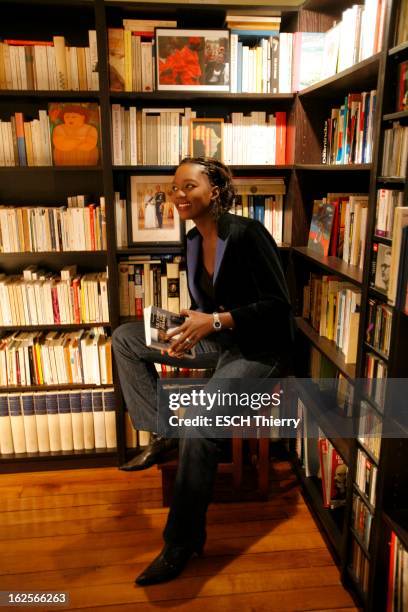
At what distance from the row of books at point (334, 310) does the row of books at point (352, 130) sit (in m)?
0.48

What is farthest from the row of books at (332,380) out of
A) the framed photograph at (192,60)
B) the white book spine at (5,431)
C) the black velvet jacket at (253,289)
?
the white book spine at (5,431)

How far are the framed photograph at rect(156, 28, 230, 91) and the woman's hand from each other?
1.04m

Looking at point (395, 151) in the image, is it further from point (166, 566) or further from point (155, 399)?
point (166, 566)

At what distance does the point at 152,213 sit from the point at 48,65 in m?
0.77

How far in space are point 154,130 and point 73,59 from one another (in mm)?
448

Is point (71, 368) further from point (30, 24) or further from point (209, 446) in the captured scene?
point (30, 24)

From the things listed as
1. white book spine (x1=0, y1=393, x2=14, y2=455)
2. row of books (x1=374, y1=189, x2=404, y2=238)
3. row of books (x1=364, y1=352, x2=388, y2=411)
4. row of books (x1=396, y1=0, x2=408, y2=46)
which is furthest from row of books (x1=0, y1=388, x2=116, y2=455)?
row of books (x1=396, y1=0, x2=408, y2=46)

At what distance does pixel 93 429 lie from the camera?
2.60 meters

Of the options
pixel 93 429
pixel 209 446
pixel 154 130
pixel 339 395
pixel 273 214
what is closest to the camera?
pixel 209 446

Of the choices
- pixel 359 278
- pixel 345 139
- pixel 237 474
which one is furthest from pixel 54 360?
pixel 345 139

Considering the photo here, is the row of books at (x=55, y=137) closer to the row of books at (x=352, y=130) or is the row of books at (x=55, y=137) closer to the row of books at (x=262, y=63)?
the row of books at (x=262, y=63)

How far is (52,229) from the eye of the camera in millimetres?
2350

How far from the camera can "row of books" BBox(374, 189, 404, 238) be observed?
140 centimetres

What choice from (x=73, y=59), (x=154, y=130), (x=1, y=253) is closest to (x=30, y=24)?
(x=73, y=59)
